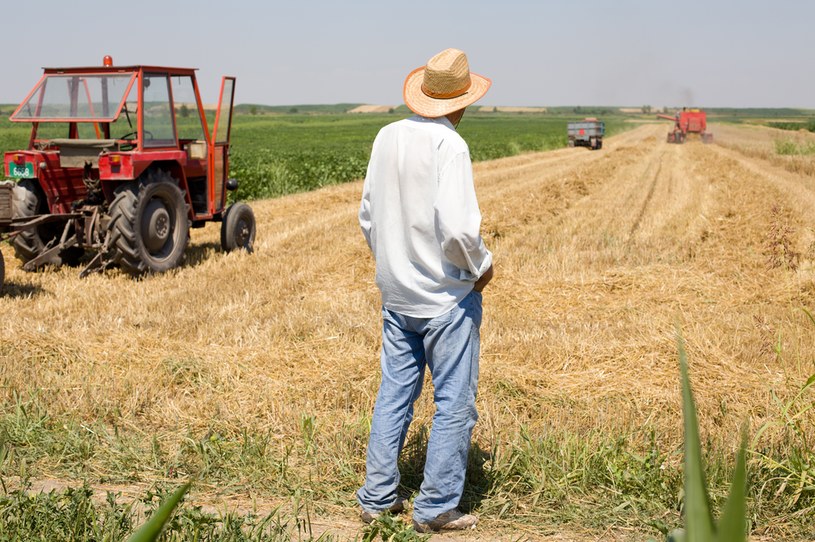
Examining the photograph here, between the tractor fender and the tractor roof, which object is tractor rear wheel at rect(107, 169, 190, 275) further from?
the tractor roof

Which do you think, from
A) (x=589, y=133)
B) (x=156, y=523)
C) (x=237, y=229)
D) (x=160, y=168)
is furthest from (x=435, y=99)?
(x=589, y=133)

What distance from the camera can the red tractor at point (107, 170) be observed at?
8.12 metres

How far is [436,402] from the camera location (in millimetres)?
3387


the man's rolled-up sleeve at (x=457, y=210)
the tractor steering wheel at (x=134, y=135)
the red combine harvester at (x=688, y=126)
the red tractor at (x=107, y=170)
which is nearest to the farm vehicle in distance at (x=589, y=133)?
the red combine harvester at (x=688, y=126)

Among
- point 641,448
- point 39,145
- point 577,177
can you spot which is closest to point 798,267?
point 641,448

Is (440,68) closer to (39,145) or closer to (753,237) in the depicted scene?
(39,145)

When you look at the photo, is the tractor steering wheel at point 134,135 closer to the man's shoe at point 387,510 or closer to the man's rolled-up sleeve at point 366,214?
the man's rolled-up sleeve at point 366,214

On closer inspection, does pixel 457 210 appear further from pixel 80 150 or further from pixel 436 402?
pixel 80 150

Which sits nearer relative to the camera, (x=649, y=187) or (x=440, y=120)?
(x=440, y=120)

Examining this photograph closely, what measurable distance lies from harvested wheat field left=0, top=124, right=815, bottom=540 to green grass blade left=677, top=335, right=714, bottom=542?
1.31 metres

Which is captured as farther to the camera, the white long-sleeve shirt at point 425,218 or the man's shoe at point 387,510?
the man's shoe at point 387,510

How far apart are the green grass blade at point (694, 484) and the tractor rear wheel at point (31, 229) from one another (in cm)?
857

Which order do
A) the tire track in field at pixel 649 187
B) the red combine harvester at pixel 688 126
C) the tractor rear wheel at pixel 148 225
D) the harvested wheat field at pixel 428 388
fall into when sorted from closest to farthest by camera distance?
the harvested wheat field at pixel 428 388 → the tractor rear wheel at pixel 148 225 → the tire track in field at pixel 649 187 → the red combine harvester at pixel 688 126

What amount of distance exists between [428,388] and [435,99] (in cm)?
216
